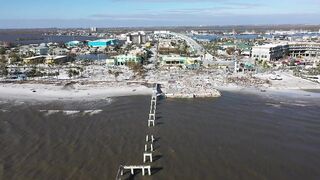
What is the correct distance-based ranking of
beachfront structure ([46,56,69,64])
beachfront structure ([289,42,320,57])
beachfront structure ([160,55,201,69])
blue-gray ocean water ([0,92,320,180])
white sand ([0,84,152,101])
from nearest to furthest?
blue-gray ocean water ([0,92,320,180])
white sand ([0,84,152,101])
beachfront structure ([160,55,201,69])
beachfront structure ([46,56,69,64])
beachfront structure ([289,42,320,57])

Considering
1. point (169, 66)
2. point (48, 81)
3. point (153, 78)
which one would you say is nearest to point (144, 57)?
point (169, 66)

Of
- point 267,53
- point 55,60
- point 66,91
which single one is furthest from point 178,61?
point 66,91

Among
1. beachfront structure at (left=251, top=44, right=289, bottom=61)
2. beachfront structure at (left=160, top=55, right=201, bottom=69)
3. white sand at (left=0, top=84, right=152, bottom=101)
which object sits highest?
beachfront structure at (left=251, top=44, right=289, bottom=61)

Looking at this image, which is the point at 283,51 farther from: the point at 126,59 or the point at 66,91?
the point at 66,91

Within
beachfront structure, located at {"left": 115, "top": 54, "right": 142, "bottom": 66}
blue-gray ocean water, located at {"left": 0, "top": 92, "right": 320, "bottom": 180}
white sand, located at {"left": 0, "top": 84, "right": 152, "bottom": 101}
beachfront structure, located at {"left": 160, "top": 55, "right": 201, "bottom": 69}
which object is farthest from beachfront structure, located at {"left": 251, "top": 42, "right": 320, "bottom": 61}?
white sand, located at {"left": 0, "top": 84, "right": 152, "bottom": 101}

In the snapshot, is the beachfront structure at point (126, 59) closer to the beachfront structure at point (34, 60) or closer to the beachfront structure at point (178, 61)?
the beachfront structure at point (178, 61)

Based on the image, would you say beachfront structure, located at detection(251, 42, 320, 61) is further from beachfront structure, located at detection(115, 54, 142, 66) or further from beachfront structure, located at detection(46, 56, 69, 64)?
beachfront structure, located at detection(46, 56, 69, 64)

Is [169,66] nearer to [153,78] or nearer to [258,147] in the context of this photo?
[153,78]
